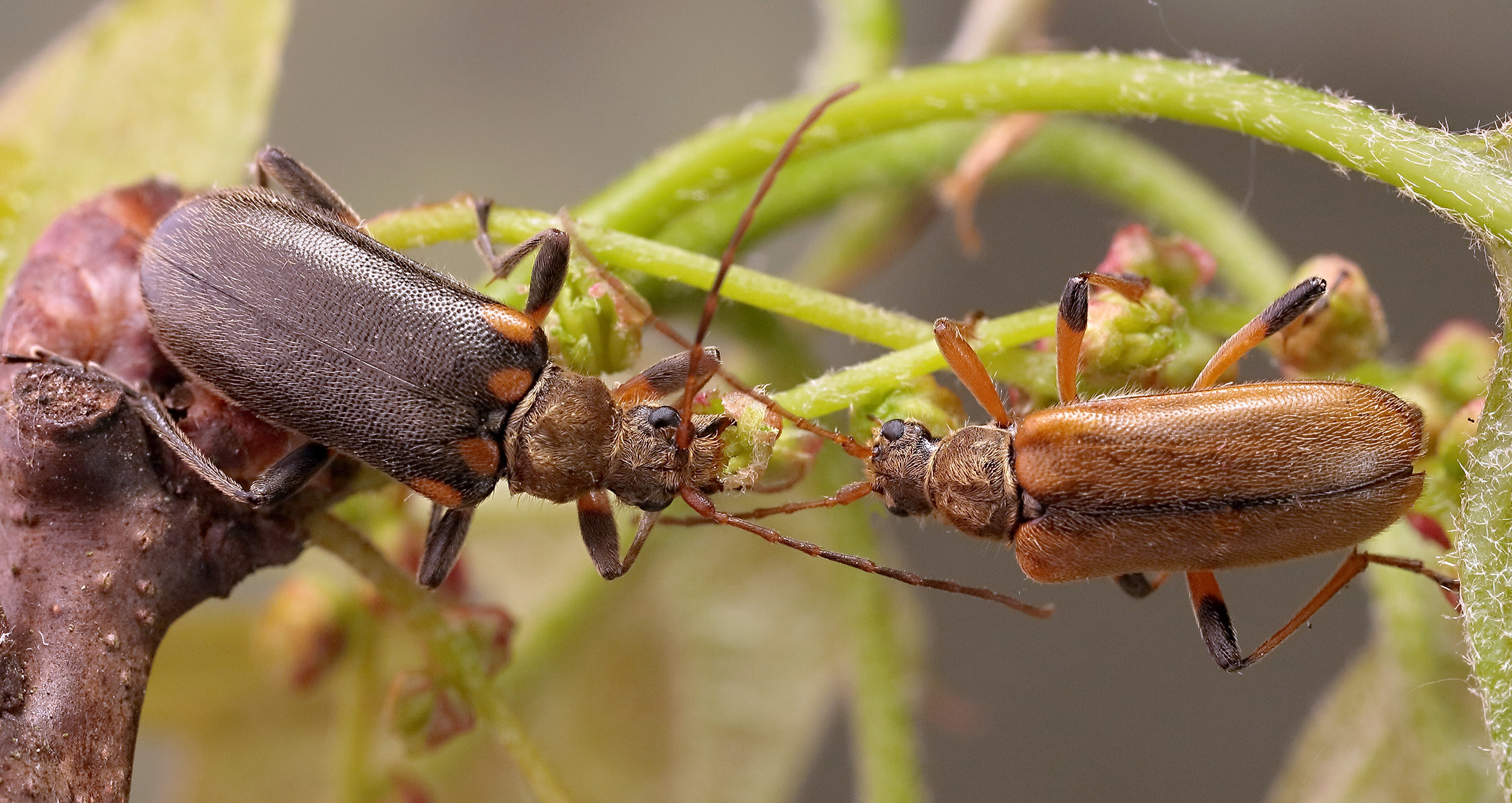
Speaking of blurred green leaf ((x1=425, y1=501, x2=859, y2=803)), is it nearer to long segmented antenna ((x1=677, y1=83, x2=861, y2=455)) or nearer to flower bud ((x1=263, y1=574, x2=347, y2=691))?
flower bud ((x1=263, y1=574, x2=347, y2=691))

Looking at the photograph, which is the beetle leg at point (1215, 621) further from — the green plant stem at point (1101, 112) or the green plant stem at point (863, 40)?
the green plant stem at point (863, 40)

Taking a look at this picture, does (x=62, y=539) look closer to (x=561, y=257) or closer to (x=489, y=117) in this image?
(x=561, y=257)

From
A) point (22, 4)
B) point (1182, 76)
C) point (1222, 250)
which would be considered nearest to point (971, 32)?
point (1222, 250)

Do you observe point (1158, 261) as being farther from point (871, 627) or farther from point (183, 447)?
point (183, 447)

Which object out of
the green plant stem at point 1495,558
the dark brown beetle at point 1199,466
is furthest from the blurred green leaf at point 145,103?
the green plant stem at point 1495,558

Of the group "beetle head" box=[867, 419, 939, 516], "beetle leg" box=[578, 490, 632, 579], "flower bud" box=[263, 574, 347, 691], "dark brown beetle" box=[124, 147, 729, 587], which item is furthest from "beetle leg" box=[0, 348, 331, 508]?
"flower bud" box=[263, 574, 347, 691]

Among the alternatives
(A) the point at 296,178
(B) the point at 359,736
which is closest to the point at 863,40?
(A) the point at 296,178
